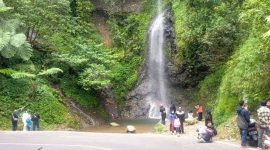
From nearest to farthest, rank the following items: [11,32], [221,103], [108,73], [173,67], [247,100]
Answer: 1. [247,100]
2. [221,103]
3. [11,32]
4. [108,73]
5. [173,67]

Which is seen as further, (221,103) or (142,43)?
(142,43)

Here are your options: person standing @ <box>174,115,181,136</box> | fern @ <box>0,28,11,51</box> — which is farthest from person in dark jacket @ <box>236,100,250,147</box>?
fern @ <box>0,28,11,51</box>

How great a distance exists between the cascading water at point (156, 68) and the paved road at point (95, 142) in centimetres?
1445

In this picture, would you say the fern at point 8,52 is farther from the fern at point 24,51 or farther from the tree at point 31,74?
the tree at point 31,74

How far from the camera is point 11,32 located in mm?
27344

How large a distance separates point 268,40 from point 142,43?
21.1 m

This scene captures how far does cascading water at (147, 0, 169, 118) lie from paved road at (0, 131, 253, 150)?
14450 millimetres

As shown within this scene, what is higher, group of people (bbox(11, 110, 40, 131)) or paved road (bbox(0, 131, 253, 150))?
group of people (bbox(11, 110, 40, 131))

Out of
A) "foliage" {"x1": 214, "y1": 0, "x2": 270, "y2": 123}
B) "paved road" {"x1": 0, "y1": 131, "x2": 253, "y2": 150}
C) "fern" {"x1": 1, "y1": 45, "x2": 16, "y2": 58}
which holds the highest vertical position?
"fern" {"x1": 1, "y1": 45, "x2": 16, "y2": 58}

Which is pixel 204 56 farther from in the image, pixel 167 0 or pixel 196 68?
pixel 167 0

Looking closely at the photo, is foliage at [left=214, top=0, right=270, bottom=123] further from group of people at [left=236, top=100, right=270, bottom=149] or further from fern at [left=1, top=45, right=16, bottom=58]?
fern at [left=1, top=45, right=16, bottom=58]

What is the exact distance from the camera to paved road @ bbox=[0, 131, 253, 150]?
51.5 feet

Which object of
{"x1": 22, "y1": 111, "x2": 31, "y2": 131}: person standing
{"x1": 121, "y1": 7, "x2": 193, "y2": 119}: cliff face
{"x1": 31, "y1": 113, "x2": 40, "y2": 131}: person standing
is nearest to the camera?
{"x1": 22, "y1": 111, "x2": 31, "y2": 131}: person standing

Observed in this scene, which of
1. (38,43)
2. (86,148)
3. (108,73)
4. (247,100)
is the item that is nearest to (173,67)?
(108,73)
